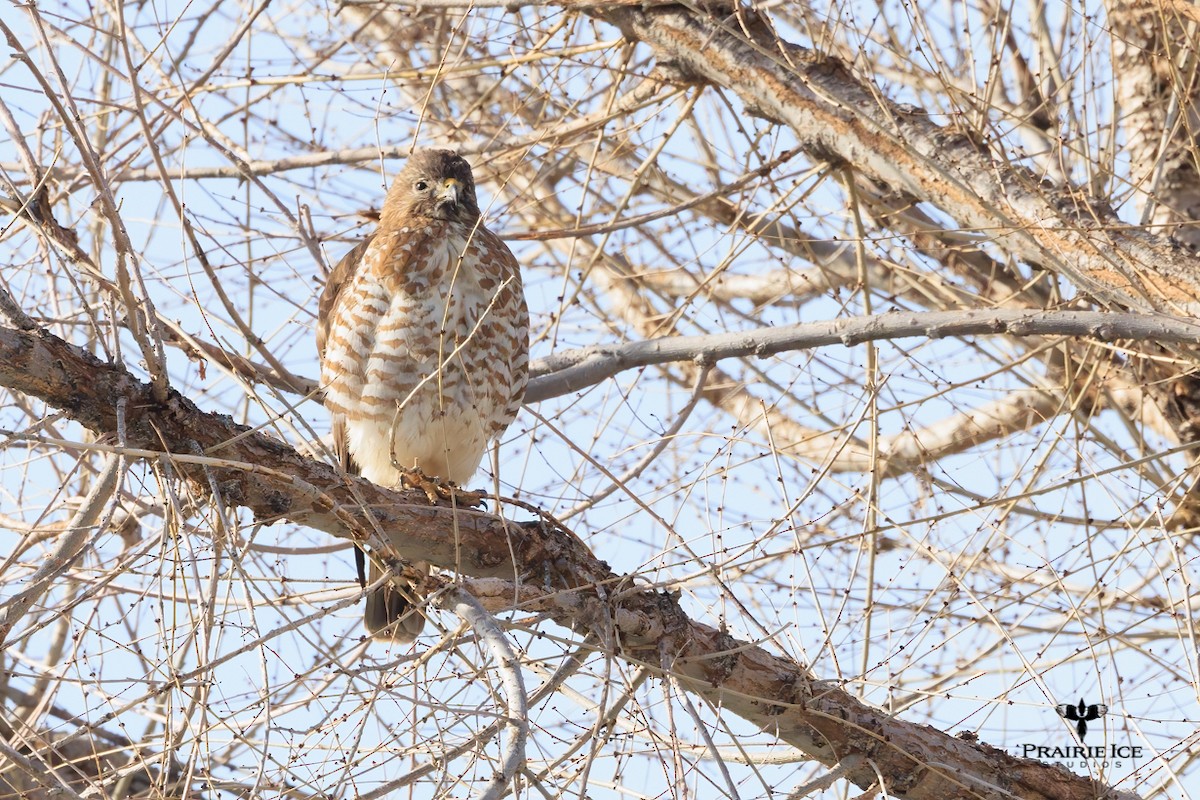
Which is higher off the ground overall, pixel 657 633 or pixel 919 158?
pixel 919 158

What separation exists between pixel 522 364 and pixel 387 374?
0.52 m

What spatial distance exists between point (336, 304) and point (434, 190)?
2.20ft

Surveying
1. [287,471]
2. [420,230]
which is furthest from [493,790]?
[420,230]

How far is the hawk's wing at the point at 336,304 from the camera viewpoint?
542cm

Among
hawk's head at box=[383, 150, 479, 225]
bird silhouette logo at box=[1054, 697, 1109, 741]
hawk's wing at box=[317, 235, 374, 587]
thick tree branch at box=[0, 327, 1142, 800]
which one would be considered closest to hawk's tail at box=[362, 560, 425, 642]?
hawk's wing at box=[317, 235, 374, 587]

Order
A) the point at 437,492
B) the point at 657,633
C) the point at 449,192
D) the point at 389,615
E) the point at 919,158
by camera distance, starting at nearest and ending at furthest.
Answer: the point at 657,633 → the point at 437,492 → the point at 919,158 → the point at 389,615 → the point at 449,192

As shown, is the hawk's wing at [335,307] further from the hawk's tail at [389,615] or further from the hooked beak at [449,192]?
the hawk's tail at [389,615]

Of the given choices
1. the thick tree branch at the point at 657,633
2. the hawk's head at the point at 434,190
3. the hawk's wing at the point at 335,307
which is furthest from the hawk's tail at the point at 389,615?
the hawk's head at the point at 434,190

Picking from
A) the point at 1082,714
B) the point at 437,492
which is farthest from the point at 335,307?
the point at 1082,714

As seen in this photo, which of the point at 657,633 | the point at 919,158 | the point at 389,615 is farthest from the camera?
the point at 389,615

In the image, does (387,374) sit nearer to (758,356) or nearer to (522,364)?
(522,364)

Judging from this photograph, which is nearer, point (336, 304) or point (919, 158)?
point (919, 158)

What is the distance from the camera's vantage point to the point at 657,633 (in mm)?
4133

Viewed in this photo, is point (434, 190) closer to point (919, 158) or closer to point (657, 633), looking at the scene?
point (919, 158)
